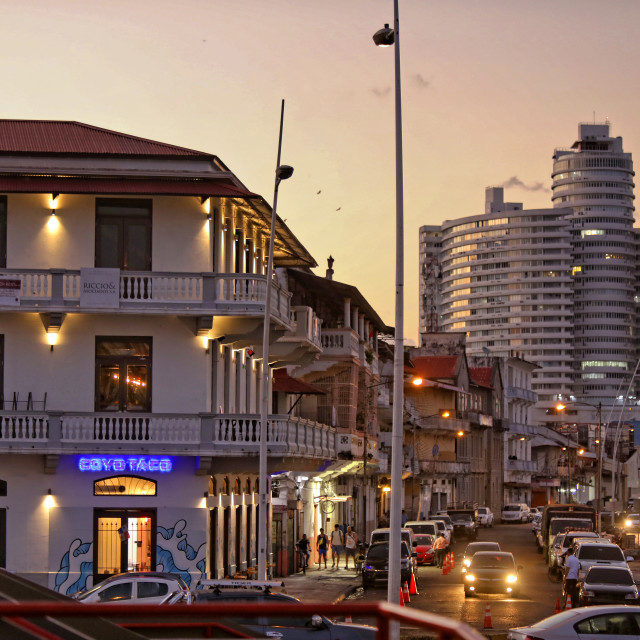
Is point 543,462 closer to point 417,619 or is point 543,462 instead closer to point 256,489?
point 256,489

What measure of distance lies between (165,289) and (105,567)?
Result: 8016 millimetres

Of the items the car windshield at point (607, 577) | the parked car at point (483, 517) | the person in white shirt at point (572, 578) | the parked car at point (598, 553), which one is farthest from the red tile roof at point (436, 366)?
the car windshield at point (607, 577)

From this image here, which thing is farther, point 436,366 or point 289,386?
point 436,366

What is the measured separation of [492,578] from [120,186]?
54.8 ft

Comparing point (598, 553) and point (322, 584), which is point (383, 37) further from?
point (322, 584)

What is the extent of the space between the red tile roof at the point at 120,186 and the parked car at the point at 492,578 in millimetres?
13937

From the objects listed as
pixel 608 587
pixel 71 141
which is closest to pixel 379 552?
pixel 608 587

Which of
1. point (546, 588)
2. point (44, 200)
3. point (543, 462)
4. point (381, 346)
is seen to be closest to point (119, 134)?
point (44, 200)

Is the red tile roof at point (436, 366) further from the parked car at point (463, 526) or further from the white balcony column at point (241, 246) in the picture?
the white balcony column at point (241, 246)

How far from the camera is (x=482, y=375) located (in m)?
128

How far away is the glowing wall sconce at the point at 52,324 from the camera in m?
38.6

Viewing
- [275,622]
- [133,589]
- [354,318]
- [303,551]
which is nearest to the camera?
[275,622]

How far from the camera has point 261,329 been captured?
132 feet

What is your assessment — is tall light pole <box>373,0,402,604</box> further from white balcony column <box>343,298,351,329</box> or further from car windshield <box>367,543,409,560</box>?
white balcony column <box>343,298,351,329</box>
